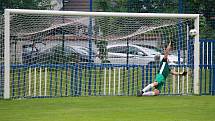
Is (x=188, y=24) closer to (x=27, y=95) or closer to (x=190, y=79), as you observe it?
(x=190, y=79)

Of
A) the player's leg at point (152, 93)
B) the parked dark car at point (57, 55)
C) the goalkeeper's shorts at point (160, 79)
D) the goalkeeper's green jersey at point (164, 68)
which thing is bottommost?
the player's leg at point (152, 93)

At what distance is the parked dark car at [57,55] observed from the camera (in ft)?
57.9

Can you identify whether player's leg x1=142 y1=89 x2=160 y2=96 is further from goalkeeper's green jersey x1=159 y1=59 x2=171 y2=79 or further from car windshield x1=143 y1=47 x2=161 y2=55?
car windshield x1=143 y1=47 x2=161 y2=55

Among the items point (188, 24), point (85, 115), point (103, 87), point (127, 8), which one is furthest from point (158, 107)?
point (127, 8)

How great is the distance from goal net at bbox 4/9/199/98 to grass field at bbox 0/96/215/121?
37.5 inches

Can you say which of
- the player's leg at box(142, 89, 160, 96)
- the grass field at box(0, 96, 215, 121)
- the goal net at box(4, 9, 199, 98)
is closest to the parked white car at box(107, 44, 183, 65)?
the goal net at box(4, 9, 199, 98)

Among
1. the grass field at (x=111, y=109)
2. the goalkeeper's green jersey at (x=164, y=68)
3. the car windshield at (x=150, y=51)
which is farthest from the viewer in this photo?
the car windshield at (x=150, y=51)

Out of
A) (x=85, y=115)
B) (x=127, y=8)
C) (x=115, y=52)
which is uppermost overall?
(x=127, y=8)

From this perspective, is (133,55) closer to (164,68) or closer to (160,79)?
(164,68)

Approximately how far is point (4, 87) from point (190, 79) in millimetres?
5203

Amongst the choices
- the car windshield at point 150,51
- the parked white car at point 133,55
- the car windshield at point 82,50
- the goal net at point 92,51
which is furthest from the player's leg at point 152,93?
the car windshield at point 82,50

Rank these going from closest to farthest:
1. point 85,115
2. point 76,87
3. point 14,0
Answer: point 85,115
point 76,87
point 14,0

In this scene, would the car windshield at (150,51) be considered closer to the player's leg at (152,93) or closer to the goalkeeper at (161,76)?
the goalkeeper at (161,76)

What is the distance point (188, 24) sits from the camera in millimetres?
19688
